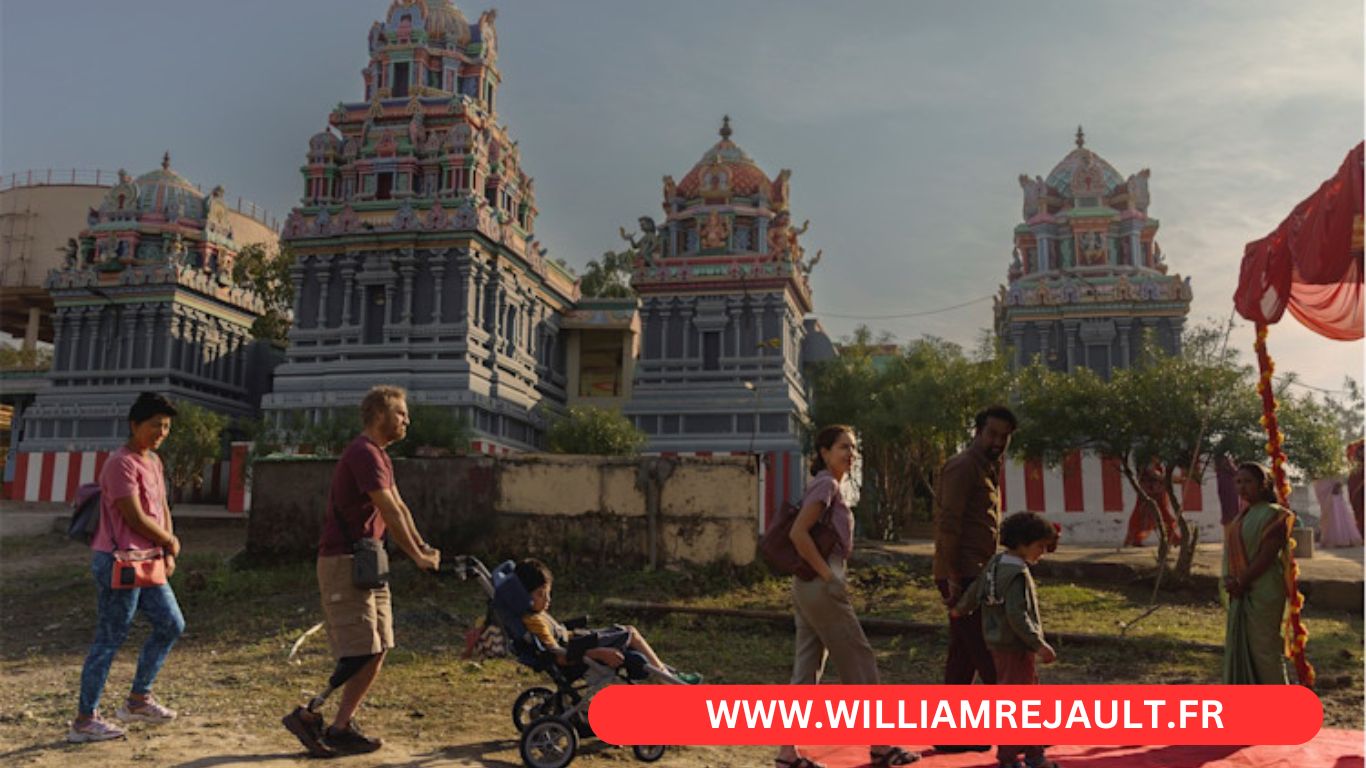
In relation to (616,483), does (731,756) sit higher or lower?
lower

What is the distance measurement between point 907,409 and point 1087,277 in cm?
1535

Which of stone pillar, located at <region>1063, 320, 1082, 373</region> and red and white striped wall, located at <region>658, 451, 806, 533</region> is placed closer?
red and white striped wall, located at <region>658, 451, 806, 533</region>

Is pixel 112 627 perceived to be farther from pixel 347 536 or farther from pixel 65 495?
pixel 65 495

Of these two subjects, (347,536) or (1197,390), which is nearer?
(347,536)

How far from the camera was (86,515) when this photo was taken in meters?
5.50

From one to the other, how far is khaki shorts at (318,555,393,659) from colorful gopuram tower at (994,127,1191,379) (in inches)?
1172

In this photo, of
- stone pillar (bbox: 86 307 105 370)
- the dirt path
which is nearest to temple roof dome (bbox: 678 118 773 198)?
stone pillar (bbox: 86 307 105 370)

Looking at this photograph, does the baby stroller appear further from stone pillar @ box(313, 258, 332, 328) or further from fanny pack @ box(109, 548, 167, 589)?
stone pillar @ box(313, 258, 332, 328)

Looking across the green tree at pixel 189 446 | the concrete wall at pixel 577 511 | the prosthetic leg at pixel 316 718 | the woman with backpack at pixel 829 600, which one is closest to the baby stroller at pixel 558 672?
the prosthetic leg at pixel 316 718

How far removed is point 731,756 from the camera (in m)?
5.55

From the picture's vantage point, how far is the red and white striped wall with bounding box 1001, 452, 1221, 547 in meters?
22.8

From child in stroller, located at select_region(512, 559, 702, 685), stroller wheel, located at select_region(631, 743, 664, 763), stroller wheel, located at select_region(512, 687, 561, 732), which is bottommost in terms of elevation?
stroller wheel, located at select_region(631, 743, 664, 763)

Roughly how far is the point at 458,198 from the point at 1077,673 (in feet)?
76.1

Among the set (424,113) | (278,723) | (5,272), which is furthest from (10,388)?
(278,723)
